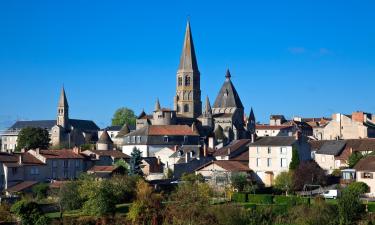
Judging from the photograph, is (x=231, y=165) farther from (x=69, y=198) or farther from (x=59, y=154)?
(x=69, y=198)

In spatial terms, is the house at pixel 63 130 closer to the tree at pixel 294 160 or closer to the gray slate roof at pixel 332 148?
the gray slate roof at pixel 332 148

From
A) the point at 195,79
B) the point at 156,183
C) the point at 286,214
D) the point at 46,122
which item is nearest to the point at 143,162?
the point at 156,183

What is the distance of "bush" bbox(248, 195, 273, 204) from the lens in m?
57.6

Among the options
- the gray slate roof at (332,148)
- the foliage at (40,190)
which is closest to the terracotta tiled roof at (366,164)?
the gray slate roof at (332,148)

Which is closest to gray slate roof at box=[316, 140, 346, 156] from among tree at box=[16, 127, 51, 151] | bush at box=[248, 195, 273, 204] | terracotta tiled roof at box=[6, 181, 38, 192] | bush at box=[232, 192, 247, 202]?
bush at box=[232, 192, 247, 202]

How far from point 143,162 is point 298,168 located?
22.3 metres

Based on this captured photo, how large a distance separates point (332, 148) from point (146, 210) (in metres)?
31.2

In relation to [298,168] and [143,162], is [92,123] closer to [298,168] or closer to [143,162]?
[143,162]

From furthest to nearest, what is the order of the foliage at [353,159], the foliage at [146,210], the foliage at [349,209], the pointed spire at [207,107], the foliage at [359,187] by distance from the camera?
the pointed spire at [207,107]
the foliage at [353,159]
the foliage at [359,187]
the foliage at [146,210]
the foliage at [349,209]

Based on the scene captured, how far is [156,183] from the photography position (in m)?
64.8

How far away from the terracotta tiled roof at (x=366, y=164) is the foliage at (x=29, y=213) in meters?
29.0

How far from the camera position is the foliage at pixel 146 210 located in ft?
165

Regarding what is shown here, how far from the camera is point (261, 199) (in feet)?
191

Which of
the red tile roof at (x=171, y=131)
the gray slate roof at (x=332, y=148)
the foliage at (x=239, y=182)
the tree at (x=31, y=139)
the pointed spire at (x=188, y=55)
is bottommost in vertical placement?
the foliage at (x=239, y=182)
